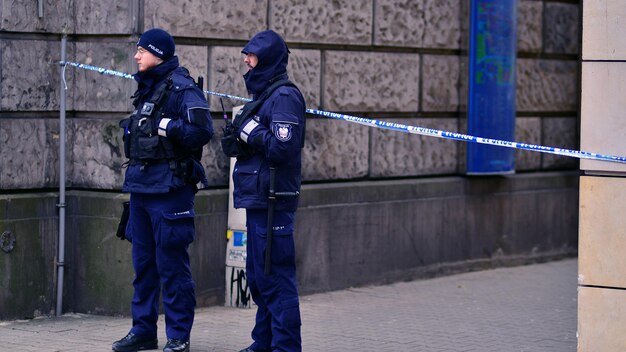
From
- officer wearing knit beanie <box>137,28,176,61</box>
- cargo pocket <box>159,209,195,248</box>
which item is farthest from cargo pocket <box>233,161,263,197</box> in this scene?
officer wearing knit beanie <box>137,28,176,61</box>

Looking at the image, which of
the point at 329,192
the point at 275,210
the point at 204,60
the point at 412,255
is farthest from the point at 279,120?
the point at 412,255

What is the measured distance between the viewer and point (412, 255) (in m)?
10.8

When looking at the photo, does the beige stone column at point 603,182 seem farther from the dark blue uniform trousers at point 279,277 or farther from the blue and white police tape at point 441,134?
the dark blue uniform trousers at point 279,277

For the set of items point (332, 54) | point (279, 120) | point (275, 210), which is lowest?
point (275, 210)

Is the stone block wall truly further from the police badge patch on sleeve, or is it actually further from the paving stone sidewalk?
the police badge patch on sleeve

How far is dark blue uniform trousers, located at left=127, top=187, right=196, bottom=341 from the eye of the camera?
23.6 ft

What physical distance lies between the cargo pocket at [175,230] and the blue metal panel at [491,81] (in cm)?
455

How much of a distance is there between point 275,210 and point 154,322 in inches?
47.0

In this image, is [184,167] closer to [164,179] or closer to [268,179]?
[164,179]

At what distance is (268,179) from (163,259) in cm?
88

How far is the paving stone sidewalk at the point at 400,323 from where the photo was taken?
25.7ft

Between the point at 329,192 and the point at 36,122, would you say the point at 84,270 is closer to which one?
the point at 36,122

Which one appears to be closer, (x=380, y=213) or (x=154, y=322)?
(x=154, y=322)

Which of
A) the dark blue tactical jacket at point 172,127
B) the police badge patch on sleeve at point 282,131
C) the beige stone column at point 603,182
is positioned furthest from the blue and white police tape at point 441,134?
the police badge patch on sleeve at point 282,131
